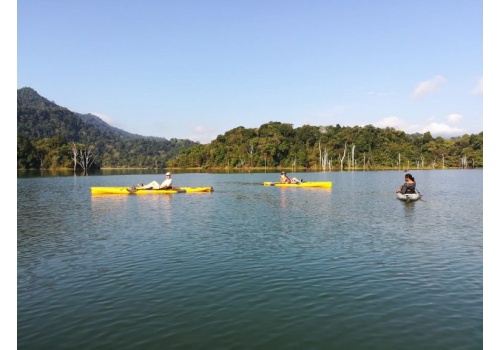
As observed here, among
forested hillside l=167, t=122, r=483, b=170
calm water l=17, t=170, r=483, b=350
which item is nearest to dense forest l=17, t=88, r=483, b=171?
forested hillside l=167, t=122, r=483, b=170

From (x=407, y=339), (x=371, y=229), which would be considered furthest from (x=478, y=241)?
(x=407, y=339)

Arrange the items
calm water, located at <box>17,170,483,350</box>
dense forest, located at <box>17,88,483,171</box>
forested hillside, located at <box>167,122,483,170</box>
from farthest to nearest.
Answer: forested hillside, located at <box>167,122,483,170</box>
dense forest, located at <box>17,88,483,171</box>
calm water, located at <box>17,170,483,350</box>

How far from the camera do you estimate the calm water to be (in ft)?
26.1

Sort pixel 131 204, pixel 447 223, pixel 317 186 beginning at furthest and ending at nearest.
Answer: pixel 317 186 → pixel 131 204 → pixel 447 223

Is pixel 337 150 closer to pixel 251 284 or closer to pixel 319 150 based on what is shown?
pixel 319 150

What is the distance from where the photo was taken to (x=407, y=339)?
771cm

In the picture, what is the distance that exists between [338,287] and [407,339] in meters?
3.22

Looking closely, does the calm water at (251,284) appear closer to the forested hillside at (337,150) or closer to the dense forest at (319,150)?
the dense forest at (319,150)

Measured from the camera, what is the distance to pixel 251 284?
11.1 meters

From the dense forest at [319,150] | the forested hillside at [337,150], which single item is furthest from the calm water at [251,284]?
the forested hillside at [337,150]

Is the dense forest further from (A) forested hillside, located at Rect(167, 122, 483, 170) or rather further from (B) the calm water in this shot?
(B) the calm water

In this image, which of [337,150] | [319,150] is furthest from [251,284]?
[337,150]

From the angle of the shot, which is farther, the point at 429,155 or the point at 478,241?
the point at 429,155
